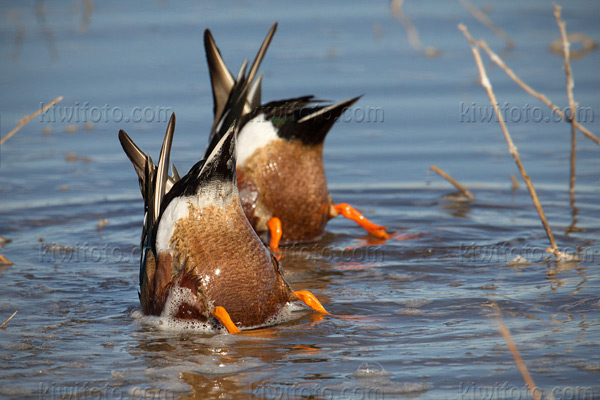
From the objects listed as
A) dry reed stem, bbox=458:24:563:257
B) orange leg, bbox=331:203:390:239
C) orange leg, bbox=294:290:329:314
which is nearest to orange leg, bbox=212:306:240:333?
orange leg, bbox=294:290:329:314

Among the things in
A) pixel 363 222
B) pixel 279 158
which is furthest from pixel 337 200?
pixel 279 158

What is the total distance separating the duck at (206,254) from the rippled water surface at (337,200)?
0.14 metres

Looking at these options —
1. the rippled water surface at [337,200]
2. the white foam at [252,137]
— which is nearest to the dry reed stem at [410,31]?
the rippled water surface at [337,200]

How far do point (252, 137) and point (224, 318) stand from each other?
1936 millimetres

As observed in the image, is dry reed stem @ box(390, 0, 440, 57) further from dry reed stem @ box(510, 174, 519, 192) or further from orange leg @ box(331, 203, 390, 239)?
orange leg @ box(331, 203, 390, 239)

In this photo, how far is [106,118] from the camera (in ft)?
28.8

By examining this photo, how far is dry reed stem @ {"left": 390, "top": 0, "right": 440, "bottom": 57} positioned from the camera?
10.5 meters

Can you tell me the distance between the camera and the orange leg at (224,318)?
405 cm

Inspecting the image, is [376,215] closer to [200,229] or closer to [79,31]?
[200,229]

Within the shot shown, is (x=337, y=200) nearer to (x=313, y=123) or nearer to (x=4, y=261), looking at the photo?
(x=313, y=123)

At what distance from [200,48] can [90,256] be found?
545 centimetres

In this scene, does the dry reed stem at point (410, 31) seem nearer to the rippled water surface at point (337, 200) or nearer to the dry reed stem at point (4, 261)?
the rippled water surface at point (337, 200)

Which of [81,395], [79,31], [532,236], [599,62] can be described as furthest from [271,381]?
[79,31]

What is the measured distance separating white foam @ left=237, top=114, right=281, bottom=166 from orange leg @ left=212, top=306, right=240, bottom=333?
1.82 metres
